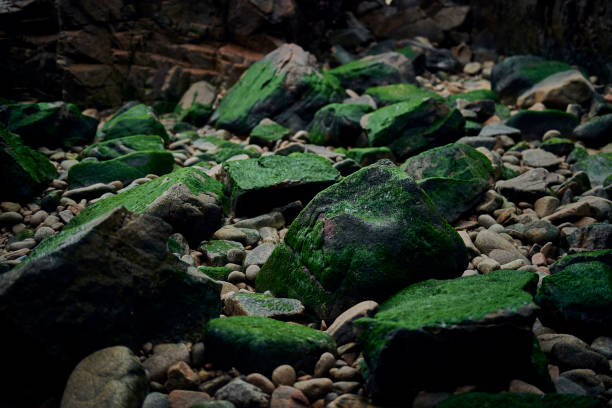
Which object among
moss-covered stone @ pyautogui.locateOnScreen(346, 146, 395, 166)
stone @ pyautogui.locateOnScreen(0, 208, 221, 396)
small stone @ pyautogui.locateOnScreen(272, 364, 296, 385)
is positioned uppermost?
stone @ pyautogui.locateOnScreen(0, 208, 221, 396)

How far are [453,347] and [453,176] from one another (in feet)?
9.15

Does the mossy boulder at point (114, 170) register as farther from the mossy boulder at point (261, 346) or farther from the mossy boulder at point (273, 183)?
the mossy boulder at point (261, 346)

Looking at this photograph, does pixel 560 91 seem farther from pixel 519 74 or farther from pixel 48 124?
pixel 48 124

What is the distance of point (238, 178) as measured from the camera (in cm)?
431

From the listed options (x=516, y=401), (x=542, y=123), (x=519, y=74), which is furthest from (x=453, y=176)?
(x=519, y=74)

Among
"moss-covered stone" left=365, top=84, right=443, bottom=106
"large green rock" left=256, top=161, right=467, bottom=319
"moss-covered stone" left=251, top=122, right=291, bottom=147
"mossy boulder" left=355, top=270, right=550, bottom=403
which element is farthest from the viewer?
"moss-covered stone" left=365, top=84, right=443, bottom=106

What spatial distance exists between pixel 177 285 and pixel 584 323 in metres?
2.20

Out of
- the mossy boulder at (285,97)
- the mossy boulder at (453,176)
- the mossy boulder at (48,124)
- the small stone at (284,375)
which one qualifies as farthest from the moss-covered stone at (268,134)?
the small stone at (284,375)

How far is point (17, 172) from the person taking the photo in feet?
15.4

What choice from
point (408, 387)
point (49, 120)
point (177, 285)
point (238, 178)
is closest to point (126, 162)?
point (238, 178)

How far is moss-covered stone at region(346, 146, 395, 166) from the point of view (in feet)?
17.7

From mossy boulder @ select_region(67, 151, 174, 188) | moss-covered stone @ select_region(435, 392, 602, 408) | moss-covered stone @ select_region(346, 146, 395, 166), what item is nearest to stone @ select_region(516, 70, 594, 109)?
moss-covered stone @ select_region(346, 146, 395, 166)

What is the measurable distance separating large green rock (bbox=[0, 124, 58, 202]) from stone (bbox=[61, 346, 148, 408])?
3.32 meters

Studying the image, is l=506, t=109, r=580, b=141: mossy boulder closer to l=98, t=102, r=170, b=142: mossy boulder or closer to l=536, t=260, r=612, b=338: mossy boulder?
l=536, t=260, r=612, b=338: mossy boulder
